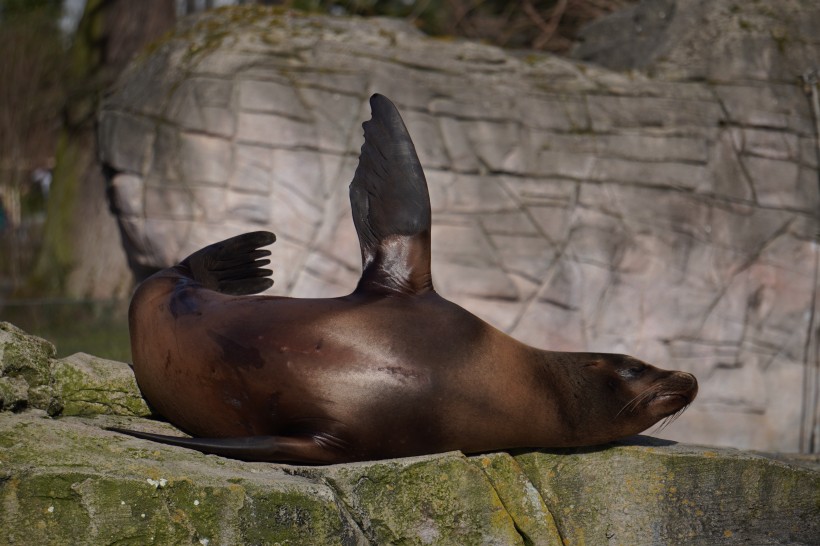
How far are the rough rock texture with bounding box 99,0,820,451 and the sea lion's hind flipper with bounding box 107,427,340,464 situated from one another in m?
3.64

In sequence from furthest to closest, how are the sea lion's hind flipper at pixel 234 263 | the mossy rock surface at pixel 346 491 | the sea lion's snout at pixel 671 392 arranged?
the sea lion's hind flipper at pixel 234 263, the sea lion's snout at pixel 671 392, the mossy rock surface at pixel 346 491

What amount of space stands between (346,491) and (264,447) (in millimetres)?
247

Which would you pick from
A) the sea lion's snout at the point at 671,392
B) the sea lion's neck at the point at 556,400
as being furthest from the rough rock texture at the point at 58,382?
the sea lion's snout at the point at 671,392

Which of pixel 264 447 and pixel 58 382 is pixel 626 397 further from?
pixel 58 382

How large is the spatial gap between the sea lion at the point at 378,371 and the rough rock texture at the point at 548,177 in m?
Answer: 3.11

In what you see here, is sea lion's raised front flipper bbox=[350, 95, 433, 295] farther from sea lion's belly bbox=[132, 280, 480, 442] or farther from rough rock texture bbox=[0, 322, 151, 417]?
rough rock texture bbox=[0, 322, 151, 417]

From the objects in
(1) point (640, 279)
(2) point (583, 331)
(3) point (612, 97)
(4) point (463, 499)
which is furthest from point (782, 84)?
(4) point (463, 499)

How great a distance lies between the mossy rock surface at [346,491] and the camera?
2520 mm

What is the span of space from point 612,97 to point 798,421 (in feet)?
8.15

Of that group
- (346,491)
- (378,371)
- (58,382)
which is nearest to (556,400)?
(378,371)

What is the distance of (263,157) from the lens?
6.61m

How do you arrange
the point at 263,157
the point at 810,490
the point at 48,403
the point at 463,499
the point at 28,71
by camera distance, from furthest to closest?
the point at 28,71 < the point at 263,157 < the point at 810,490 < the point at 48,403 < the point at 463,499

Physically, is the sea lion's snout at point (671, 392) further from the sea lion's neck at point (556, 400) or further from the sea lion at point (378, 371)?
the sea lion's neck at point (556, 400)

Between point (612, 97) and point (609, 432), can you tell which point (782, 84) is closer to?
point (612, 97)
